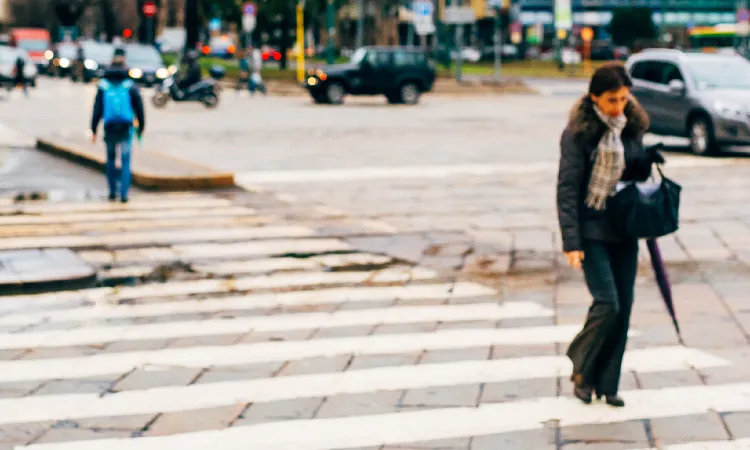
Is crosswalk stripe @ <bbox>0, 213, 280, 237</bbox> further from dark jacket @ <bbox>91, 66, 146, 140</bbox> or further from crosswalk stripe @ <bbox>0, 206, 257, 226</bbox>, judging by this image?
dark jacket @ <bbox>91, 66, 146, 140</bbox>

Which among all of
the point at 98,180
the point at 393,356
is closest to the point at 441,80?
the point at 98,180

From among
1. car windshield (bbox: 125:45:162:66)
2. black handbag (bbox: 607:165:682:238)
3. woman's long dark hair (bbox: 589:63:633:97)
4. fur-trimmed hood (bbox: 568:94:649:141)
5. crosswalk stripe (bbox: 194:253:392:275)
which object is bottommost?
car windshield (bbox: 125:45:162:66)

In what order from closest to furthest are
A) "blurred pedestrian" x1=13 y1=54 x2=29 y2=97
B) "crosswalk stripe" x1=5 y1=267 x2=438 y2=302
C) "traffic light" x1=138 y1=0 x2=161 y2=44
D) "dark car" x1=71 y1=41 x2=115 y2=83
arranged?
"crosswalk stripe" x1=5 y1=267 x2=438 y2=302 < "blurred pedestrian" x1=13 y1=54 x2=29 y2=97 < "traffic light" x1=138 y1=0 x2=161 y2=44 < "dark car" x1=71 y1=41 x2=115 y2=83

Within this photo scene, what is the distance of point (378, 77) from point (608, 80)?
3253cm

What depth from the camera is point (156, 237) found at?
37.2ft

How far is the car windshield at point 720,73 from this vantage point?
68.6ft

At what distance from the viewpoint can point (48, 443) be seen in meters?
5.37

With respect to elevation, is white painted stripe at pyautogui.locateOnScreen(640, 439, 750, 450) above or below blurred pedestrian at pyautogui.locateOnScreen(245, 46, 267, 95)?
above

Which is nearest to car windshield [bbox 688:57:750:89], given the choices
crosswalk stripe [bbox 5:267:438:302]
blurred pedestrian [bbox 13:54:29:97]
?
crosswalk stripe [bbox 5:267:438:302]

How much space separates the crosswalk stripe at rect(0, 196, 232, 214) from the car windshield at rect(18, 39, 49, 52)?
5678cm

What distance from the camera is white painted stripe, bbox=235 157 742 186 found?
16344 millimetres

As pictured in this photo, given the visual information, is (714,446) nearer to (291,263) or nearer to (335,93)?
(291,263)

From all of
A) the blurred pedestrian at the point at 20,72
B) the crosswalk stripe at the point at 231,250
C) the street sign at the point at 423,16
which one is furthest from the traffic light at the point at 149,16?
the crosswalk stripe at the point at 231,250

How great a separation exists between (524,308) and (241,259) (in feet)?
8.96
